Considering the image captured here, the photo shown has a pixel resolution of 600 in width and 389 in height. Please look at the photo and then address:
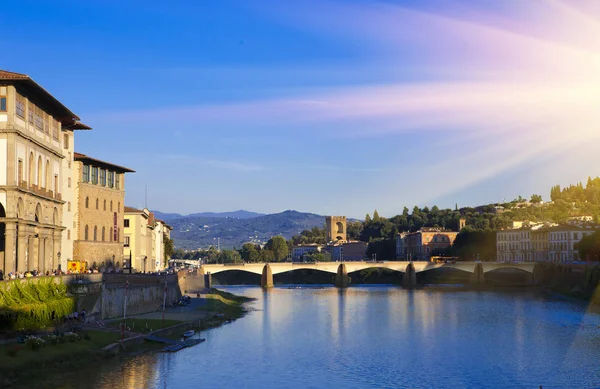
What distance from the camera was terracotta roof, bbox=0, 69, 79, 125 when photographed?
58.4 metres

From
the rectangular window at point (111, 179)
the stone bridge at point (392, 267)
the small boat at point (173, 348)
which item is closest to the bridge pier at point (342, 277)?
the stone bridge at point (392, 267)

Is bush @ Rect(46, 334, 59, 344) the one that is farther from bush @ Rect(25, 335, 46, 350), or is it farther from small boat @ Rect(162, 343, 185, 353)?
small boat @ Rect(162, 343, 185, 353)

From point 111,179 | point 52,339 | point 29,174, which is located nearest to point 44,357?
point 52,339

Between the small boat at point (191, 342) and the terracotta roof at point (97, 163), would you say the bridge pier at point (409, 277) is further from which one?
the small boat at point (191, 342)

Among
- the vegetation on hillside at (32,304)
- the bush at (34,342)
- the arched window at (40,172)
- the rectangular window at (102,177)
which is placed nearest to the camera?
the bush at (34,342)

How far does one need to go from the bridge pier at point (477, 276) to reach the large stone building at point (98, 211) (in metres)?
85.8

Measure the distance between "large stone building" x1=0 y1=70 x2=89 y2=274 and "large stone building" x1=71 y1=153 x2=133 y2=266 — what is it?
15.5 metres

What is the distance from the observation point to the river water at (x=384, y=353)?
4906 centimetres

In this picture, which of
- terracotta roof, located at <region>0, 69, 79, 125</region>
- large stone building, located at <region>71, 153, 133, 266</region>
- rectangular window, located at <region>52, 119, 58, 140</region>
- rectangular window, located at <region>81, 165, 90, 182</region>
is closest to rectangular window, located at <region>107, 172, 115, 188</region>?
large stone building, located at <region>71, 153, 133, 266</region>

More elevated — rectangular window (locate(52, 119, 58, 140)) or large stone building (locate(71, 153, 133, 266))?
rectangular window (locate(52, 119, 58, 140))

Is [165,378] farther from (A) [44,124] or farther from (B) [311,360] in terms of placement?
(A) [44,124]

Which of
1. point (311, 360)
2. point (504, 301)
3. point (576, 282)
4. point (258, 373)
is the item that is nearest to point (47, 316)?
point (258, 373)

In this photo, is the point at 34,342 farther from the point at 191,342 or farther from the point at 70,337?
the point at 191,342

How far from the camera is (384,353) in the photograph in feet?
201
